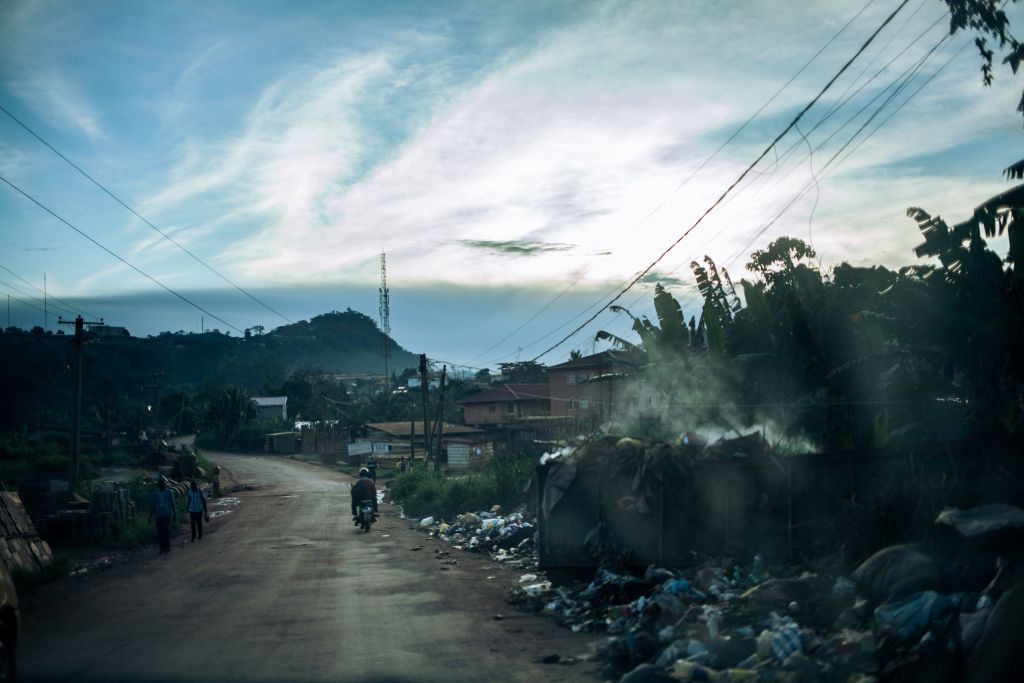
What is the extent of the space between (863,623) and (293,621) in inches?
273

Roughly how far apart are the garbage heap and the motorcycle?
47.9ft

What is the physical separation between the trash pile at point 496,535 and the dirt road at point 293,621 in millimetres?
595

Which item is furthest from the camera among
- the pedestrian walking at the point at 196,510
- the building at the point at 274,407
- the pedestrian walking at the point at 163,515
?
the building at the point at 274,407

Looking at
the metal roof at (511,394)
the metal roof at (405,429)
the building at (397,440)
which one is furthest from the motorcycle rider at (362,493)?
the metal roof at (511,394)

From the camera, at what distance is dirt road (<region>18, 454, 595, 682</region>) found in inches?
323

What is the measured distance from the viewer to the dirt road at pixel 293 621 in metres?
8.20

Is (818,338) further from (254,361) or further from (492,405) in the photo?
(254,361)

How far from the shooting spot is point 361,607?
38.3 ft

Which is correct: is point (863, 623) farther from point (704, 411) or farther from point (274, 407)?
point (274, 407)

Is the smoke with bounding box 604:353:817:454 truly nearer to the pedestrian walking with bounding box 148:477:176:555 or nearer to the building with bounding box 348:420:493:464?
the pedestrian walking with bounding box 148:477:176:555

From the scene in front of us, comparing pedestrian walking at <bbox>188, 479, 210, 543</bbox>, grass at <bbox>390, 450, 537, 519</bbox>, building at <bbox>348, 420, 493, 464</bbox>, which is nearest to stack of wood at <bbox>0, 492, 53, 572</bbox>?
→ pedestrian walking at <bbox>188, 479, 210, 543</bbox>

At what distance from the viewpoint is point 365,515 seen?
23.4 metres

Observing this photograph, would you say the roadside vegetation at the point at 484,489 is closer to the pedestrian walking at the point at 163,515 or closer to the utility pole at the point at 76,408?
the pedestrian walking at the point at 163,515

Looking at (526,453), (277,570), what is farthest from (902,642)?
(526,453)
